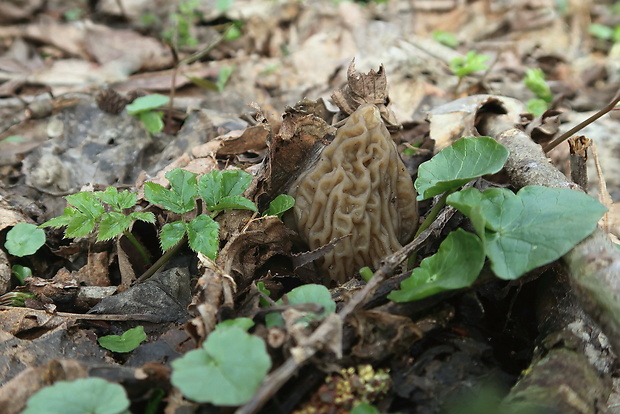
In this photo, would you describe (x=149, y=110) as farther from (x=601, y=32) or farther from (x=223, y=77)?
(x=601, y=32)

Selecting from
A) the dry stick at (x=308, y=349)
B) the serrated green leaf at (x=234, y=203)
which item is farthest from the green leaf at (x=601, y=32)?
the serrated green leaf at (x=234, y=203)

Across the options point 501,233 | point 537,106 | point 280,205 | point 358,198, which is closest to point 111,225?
point 280,205

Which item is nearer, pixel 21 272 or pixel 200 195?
pixel 200 195

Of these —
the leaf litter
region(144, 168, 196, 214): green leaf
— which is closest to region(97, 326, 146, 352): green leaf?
the leaf litter

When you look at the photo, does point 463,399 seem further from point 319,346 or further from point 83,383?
point 83,383

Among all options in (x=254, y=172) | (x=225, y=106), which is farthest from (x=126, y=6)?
(x=254, y=172)

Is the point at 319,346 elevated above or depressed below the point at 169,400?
above

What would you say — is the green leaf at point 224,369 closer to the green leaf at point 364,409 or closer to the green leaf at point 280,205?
the green leaf at point 364,409
